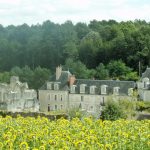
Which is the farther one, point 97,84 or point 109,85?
point 97,84

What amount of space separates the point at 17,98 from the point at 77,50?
25.5 meters

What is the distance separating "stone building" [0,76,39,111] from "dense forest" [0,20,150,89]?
12.7 metres

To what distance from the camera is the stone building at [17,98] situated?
31344mm

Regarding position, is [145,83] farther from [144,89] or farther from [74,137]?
[74,137]

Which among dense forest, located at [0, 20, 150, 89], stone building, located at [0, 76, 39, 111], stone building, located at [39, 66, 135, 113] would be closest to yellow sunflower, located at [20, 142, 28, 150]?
stone building, located at [0, 76, 39, 111]

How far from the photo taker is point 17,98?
3256 cm

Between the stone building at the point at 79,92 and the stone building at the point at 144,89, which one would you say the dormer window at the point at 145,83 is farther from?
the stone building at the point at 79,92

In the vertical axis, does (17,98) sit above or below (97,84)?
below

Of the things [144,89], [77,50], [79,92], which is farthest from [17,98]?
[77,50]

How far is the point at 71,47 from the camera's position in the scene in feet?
188

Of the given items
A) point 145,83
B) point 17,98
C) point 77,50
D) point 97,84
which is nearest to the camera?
point 145,83

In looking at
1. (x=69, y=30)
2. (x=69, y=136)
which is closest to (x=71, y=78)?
(x=69, y=136)

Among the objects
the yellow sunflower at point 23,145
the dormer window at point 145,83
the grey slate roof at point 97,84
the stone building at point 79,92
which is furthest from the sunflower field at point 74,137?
the grey slate roof at point 97,84

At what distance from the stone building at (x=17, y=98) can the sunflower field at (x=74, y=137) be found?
14.9 metres
